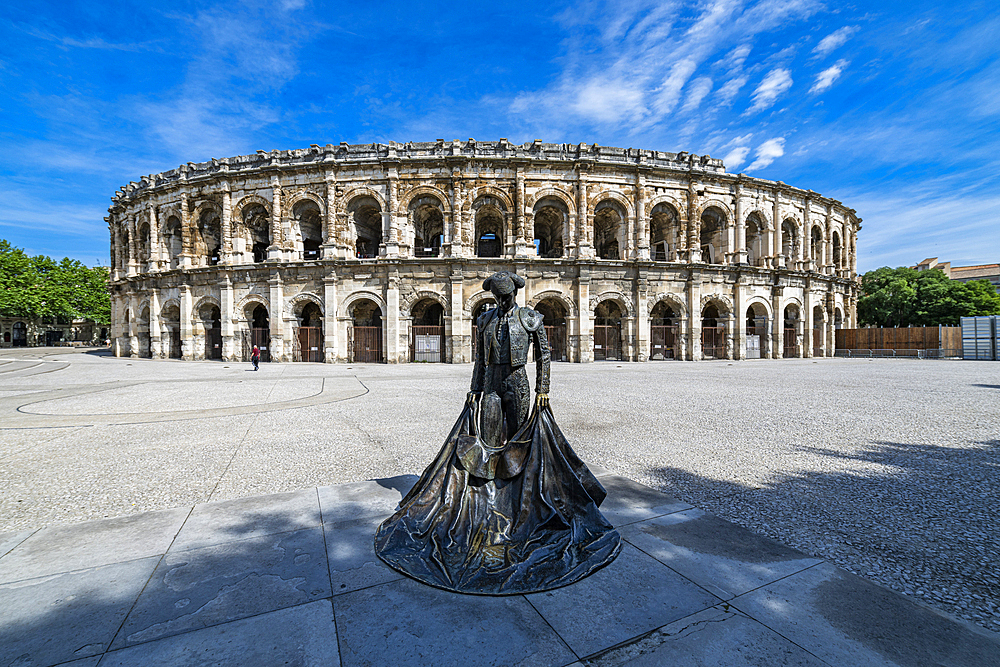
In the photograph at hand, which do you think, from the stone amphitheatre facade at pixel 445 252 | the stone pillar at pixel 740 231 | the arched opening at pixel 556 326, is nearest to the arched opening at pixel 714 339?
the stone amphitheatre facade at pixel 445 252

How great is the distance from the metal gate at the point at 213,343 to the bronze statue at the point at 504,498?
25.8 m

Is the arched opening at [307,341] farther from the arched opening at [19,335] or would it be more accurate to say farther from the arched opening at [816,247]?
the arched opening at [19,335]

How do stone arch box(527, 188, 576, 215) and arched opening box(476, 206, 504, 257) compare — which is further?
arched opening box(476, 206, 504, 257)

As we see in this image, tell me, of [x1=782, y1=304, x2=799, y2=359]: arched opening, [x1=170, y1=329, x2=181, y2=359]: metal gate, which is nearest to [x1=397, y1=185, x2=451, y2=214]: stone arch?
[x1=170, y1=329, x2=181, y2=359]: metal gate

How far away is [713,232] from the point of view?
79.0 feet

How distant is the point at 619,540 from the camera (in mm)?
2812

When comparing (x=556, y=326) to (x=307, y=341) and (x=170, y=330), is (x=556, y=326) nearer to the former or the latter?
(x=307, y=341)

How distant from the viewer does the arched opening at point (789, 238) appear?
2528 cm

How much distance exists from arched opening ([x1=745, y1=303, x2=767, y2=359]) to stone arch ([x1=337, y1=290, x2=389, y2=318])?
21930 mm

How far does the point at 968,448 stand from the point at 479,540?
6941 mm

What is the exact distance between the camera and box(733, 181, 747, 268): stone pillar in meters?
22.5

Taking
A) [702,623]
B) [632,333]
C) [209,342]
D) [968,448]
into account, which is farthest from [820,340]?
[209,342]

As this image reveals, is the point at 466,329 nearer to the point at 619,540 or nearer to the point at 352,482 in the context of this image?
the point at 352,482

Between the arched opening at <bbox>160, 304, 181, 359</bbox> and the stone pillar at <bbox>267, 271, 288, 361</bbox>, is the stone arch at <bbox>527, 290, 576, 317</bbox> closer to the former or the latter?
the stone pillar at <bbox>267, 271, 288, 361</bbox>
